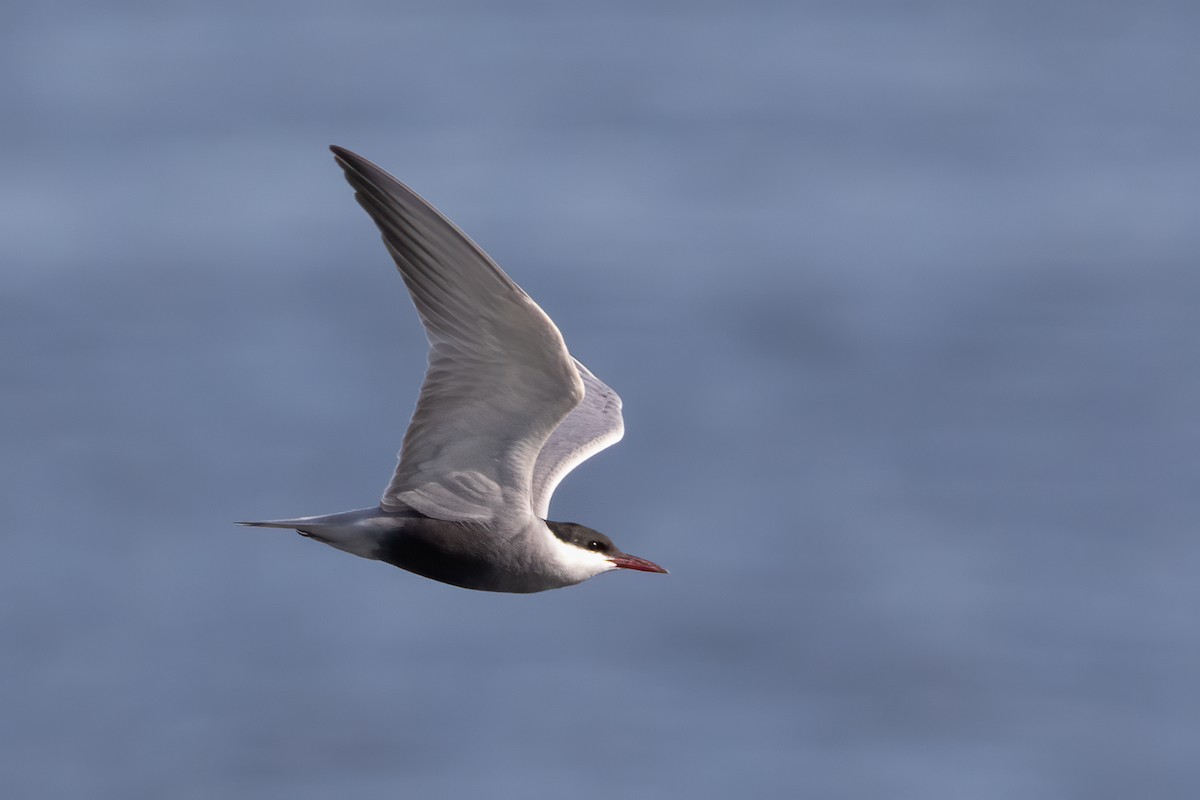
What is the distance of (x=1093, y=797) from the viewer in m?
26.6

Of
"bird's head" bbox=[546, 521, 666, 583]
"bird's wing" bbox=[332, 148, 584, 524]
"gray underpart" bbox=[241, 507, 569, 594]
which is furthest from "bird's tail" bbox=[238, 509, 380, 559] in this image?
"bird's head" bbox=[546, 521, 666, 583]

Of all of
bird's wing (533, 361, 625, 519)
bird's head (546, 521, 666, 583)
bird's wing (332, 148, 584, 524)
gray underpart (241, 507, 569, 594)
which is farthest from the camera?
bird's wing (533, 361, 625, 519)

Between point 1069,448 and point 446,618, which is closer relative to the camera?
point 446,618

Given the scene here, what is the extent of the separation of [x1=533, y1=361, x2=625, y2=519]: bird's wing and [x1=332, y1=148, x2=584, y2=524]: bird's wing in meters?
0.62

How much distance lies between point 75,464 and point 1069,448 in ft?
49.9

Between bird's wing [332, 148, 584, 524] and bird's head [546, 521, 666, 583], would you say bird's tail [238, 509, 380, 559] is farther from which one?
bird's head [546, 521, 666, 583]

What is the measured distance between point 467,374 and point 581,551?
115cm

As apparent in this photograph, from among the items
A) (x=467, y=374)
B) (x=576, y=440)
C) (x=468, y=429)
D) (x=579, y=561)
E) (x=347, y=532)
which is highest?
(x=576, y=440)

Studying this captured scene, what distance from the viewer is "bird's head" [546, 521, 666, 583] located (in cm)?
955

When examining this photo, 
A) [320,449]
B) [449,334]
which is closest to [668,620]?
[320,449]

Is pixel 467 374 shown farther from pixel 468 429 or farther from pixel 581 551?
pixel 581 551

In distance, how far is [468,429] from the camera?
921 centimetres

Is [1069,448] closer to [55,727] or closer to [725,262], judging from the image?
[725,262]

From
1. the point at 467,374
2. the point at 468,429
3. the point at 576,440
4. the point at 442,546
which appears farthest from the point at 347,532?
the point at 576,440
